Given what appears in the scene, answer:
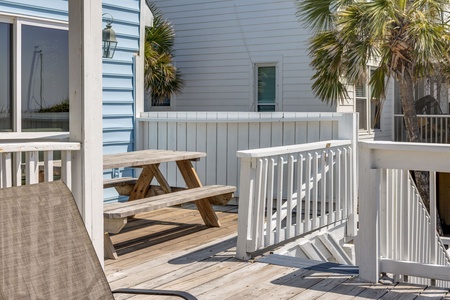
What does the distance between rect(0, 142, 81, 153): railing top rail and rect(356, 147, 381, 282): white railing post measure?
1867 mm

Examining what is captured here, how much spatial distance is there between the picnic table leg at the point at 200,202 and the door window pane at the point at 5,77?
68.9 inches

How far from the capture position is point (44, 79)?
6531 millimetres

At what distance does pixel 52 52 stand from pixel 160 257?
277 cm

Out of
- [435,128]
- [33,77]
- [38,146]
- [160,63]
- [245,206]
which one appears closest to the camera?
[38,146]

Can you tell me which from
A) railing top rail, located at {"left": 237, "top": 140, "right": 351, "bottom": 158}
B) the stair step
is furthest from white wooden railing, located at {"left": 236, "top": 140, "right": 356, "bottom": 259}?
the stair step

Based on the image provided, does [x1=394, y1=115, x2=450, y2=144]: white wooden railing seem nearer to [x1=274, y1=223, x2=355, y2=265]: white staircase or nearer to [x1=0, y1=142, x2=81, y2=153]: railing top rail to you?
[x1=274, y1=223, x2=355, y2=265]: white staircase

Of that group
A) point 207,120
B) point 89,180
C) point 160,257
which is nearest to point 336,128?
point 207,120

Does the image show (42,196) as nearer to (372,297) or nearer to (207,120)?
(372,297)

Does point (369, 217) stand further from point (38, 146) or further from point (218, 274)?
point (38, 146)

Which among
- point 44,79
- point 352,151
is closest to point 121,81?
point 44,79

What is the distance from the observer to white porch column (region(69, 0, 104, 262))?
377cm

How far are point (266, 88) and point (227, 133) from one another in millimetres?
5413

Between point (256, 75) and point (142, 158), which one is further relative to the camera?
point (256, 75)

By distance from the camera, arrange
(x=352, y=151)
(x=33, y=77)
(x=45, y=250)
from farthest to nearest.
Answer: (x=352, y=151) < (x=33, y=77) < (x=45, y=250)
